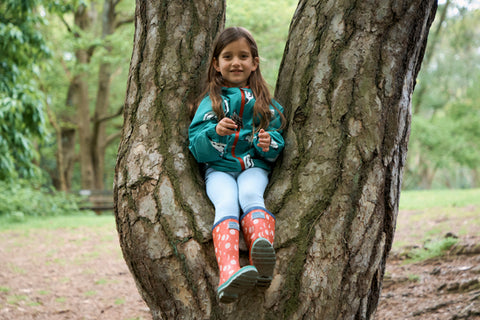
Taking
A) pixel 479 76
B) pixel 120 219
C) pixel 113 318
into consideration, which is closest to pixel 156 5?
pixel 120 219

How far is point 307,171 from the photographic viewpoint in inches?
89.5

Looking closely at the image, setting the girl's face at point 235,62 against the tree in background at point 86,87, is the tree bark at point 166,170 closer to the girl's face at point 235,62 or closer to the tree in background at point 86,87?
the girl's face at point 235,62

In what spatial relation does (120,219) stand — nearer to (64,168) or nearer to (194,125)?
(194,125)

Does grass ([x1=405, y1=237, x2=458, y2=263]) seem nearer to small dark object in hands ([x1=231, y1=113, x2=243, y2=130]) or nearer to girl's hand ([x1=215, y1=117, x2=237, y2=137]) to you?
small dark object in hands ([x1=231, y1=113, x2=243, y2=130])

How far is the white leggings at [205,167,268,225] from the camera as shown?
2.17 meters

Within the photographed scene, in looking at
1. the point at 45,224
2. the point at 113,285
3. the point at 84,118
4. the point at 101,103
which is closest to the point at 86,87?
the point at 101,103

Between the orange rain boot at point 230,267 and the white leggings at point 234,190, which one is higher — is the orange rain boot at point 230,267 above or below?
below

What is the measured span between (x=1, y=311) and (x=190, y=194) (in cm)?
303

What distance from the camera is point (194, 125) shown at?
2.46 metres

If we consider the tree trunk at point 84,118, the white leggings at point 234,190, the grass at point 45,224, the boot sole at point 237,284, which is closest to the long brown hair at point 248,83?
the white leggings at point 234,190

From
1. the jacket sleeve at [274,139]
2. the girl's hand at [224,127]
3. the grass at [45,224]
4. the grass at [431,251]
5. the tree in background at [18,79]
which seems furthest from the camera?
the grass at [45,224]

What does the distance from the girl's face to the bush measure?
28.3 ft

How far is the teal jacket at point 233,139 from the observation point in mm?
2373

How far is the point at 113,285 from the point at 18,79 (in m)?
4.88
